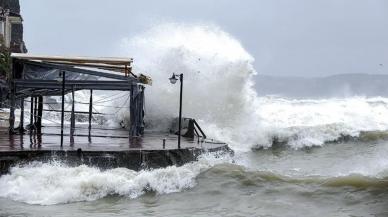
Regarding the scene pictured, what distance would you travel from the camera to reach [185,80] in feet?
96.7

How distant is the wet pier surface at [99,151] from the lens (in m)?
14.3

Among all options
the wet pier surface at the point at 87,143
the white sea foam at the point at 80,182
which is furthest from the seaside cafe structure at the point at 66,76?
the white sea foam at the point at 80,182

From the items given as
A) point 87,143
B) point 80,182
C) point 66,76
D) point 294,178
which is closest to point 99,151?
point 80,182

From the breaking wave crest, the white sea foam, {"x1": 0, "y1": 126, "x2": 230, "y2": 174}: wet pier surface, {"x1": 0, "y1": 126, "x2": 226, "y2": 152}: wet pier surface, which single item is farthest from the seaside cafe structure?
the breaking wave crest

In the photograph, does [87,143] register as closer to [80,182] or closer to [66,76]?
[66,76]

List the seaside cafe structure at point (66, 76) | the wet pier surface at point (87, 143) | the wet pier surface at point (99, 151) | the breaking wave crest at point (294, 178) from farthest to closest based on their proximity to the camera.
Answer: the seaside cafe structure at point (66, 76)
the wet pier surface at point (87, 143)
the wet pier surface at point (99, 151)
the breaking wave crest at point (294, 178)

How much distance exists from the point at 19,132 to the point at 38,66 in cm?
262

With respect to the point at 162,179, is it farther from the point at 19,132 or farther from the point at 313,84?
the point at 313,84

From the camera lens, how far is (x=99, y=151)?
15055mm

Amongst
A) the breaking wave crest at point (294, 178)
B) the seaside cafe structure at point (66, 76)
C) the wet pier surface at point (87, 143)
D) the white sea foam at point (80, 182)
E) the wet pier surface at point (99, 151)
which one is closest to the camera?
the white sea foam at point (80, 182)

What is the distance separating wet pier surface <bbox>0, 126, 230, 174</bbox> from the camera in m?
14.3

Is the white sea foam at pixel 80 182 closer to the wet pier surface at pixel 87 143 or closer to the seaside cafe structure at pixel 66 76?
the wet pier surface at pixel 87 143

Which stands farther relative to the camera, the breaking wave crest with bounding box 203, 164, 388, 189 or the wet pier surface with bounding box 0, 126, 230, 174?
the wet pier surface with bounding box 0, 126, 230, 174

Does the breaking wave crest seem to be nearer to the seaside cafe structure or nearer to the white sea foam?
the white sea foam
